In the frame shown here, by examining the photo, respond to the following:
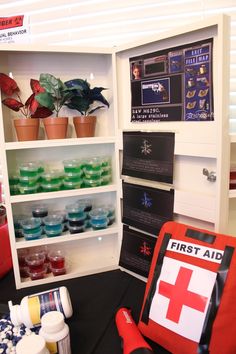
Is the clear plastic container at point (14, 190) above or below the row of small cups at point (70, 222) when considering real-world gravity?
above

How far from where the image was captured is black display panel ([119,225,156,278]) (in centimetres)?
135

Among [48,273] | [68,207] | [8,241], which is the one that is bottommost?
[48,273]

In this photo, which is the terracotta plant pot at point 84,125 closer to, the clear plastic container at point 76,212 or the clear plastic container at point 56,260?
the clear plastic container at point 76,212

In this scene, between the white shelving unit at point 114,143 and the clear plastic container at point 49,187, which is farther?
the clear plastic container at point 49,187

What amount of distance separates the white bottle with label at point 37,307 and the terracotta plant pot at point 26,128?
2.21 ft

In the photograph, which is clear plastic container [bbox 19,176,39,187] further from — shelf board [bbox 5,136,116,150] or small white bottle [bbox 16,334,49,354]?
small white bottle [bbox 16,334,49,354]

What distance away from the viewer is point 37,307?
104 cm

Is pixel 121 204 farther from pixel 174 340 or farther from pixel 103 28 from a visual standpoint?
pixel 103 28

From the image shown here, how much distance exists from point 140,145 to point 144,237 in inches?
16.5

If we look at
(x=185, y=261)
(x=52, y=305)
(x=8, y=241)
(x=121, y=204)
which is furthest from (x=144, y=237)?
(x=8, y=241)

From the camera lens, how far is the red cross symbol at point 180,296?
0.92 meters

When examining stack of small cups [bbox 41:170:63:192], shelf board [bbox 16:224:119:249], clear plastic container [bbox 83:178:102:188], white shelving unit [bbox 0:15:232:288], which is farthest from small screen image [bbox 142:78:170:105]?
shelf board [bbox 16:224:119:249]

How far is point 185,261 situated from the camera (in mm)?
985

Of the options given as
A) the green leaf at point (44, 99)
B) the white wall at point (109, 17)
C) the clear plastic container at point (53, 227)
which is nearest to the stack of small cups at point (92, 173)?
the clear plastic container at point (53, 227)
